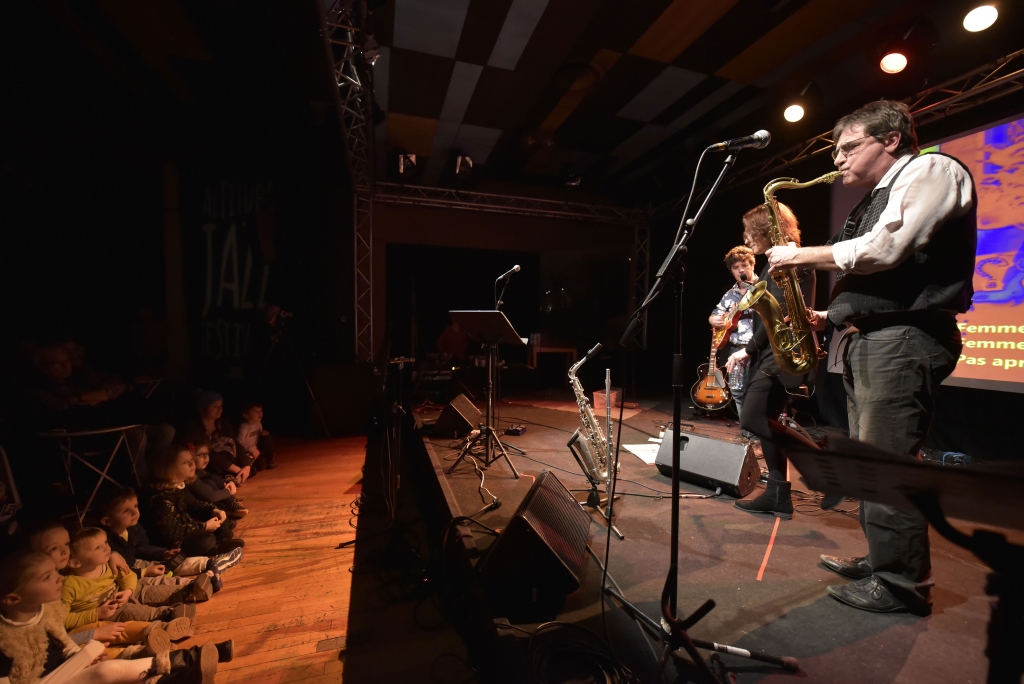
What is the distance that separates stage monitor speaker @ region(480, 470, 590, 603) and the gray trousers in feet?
4.06

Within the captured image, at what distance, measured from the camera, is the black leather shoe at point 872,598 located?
1780mm

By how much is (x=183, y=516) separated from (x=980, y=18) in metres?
7.28

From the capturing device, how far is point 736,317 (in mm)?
4000

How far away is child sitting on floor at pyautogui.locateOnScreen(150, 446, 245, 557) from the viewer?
2893mm

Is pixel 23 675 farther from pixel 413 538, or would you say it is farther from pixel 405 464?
pixel 405 464

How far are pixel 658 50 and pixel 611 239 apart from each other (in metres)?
5.06

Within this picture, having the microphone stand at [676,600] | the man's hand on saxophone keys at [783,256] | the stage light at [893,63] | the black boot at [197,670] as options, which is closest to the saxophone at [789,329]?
the man's hand on saxophone keys at [783,256]

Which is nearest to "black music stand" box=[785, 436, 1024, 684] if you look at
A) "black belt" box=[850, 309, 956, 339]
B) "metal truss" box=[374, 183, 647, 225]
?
"black belt" box=[850, 309, 956, 339]

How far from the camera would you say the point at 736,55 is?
4.77 meters

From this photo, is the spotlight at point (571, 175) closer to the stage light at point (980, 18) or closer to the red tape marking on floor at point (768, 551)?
the stage light at point (980, 18)

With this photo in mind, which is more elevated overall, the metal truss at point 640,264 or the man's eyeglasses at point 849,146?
the metal truss at point 640,264

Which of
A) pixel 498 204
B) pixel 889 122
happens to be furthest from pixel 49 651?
pixel 498 204

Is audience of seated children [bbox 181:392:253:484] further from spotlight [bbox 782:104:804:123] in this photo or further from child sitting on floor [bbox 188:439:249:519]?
spotlight [bbox 782:104:804:123]

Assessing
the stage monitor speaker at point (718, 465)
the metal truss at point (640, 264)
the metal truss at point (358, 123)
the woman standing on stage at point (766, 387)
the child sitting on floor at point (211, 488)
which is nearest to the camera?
the woman standing on stage at point (766, 387)
